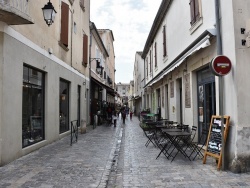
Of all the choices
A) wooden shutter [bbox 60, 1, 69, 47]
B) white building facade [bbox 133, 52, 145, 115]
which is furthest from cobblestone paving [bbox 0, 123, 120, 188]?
white building facade [bbox 133, 52, 145, 115]

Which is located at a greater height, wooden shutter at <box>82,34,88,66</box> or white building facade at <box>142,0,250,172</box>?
wooden shutter at <box>82,34,88,66</box>

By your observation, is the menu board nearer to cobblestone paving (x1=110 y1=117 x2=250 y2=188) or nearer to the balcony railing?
cobblestone paving (x1=110 y1=117 x2=250 y2=188)

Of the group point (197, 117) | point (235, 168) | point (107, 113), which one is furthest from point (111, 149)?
point (107, 113)

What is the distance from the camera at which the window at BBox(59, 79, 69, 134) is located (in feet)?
40.8

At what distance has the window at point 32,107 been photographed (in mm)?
8320

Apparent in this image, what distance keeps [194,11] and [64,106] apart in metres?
7.43

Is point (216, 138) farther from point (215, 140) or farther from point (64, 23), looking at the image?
point (64, 23)

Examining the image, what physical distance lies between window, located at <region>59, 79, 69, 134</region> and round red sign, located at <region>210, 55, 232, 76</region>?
26.6 ft

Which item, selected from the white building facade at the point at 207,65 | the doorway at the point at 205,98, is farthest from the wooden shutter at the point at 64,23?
the doorway at the point at 205,98

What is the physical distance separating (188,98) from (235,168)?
4453mm

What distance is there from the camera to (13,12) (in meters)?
6.05

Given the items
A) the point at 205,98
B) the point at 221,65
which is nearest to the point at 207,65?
the point at 205,98

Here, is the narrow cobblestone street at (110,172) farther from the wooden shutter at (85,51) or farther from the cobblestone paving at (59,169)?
the wooden shutter at (85,51)

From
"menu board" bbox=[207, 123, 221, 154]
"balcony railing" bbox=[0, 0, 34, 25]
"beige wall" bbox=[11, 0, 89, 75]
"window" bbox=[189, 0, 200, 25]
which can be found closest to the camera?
"balcony railing" bbox=[0, 0, 34, 25]
